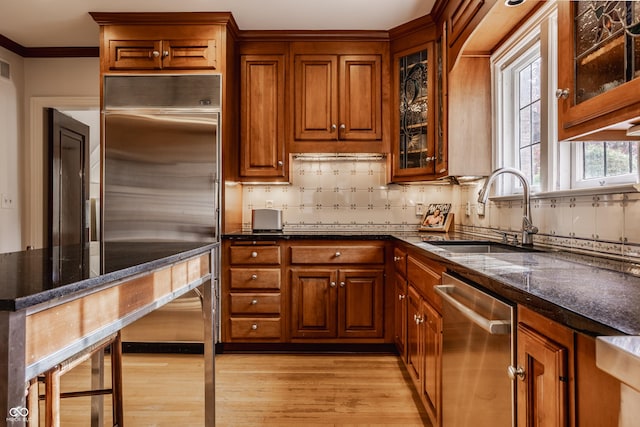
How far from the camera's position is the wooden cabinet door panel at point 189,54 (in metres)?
3.11

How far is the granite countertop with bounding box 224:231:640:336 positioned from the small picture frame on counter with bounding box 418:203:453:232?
154 cm

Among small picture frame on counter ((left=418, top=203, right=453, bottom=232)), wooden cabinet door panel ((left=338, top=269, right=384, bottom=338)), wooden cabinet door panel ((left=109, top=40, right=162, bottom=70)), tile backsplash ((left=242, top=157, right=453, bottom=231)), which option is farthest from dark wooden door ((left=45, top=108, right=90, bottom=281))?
small picture frame on counter ((left=418, top=203, right=453, bottom=232))

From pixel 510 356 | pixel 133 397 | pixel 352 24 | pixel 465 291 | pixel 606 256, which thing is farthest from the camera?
pixel 352 24

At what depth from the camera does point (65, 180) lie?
405cm

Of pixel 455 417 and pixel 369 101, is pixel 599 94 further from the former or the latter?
pixel 369 101

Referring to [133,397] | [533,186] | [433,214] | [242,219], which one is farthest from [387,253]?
[133,397]

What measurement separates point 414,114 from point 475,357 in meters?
2.30

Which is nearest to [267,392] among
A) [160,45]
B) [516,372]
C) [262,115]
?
[516,372]

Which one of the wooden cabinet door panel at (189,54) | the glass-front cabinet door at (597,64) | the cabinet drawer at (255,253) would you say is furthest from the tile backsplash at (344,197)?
the glass-front cabinet door at (597,64)

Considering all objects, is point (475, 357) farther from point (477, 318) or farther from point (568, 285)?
point (568, 285)

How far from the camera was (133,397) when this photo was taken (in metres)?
2.41

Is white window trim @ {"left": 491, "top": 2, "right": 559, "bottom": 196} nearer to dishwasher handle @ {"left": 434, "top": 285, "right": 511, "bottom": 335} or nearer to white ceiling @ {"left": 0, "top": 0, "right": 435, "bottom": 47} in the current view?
white ceiling @ {"left": 0, "top": 0, "right": 435, "bottom": 47}

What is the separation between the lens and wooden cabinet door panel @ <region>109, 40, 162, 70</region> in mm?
3127

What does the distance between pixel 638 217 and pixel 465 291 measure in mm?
703
